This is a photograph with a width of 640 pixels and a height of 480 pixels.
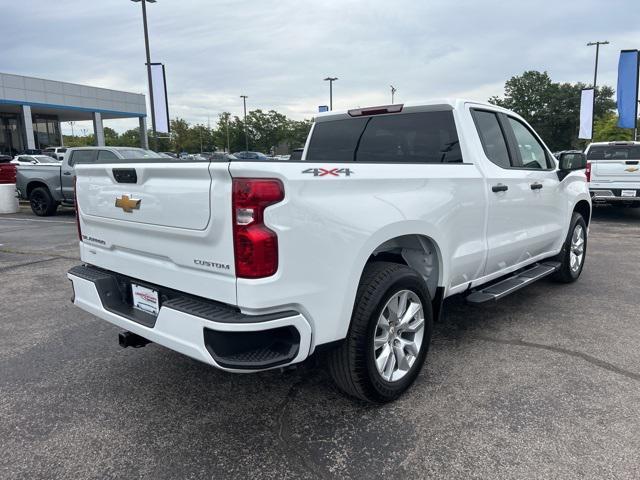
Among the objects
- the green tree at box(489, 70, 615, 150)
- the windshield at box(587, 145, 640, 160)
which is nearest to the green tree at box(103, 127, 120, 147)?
the green tree at box(489, 70, 615, 150)

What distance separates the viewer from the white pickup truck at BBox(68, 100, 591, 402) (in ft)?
7.59

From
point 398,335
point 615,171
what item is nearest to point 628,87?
point 615,171

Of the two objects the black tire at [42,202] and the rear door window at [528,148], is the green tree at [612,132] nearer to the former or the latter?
the black tire at [42,202]

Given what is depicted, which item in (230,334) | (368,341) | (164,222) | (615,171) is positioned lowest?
(368,341)

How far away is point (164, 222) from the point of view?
8.66 ft

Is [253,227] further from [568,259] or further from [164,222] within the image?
→ [568,259]

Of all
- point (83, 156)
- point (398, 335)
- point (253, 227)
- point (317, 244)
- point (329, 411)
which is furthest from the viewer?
point (83, 156)

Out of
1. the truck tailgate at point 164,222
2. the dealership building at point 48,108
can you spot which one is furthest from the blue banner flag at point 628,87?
the dealership building at point 48,108

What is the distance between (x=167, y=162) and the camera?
2.62 m

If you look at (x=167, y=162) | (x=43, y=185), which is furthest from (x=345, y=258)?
(x=43, y=185)

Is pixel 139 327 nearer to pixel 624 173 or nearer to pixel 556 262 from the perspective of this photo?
pixel 556 262

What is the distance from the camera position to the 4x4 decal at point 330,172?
2.44m

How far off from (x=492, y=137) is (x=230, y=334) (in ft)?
9.57

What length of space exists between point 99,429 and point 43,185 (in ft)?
40.3
